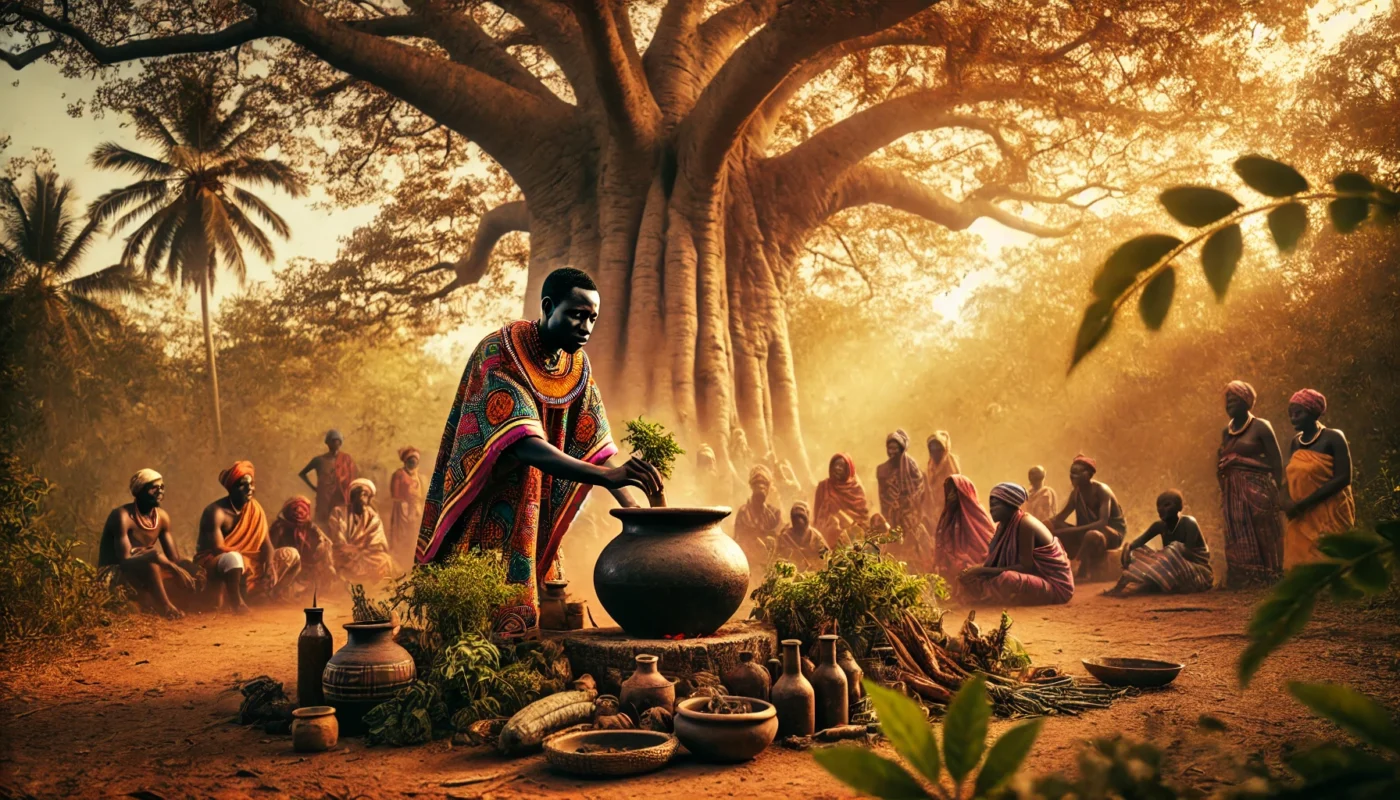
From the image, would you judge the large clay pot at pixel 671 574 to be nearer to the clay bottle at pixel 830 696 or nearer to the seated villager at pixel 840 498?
the clay bottle at pixel 830 696

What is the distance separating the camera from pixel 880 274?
20.0m

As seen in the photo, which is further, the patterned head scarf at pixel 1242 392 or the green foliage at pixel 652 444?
the patterned head scarf at pixel 1242 392

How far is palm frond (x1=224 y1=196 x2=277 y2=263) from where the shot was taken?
25844 mm

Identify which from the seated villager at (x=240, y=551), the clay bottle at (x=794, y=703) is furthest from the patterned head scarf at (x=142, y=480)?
the clay bottle at (x=794, y=703)

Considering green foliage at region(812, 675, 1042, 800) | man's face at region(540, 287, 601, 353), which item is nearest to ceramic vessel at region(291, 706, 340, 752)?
man's face at region(540, 287, 601, 353)

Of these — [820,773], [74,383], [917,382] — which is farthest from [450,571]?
[74,383]

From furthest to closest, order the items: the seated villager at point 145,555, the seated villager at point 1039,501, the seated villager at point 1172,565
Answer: the seated villager at point 1039,501
the seated villager at point 1172,565
the seated villager at point 145,555

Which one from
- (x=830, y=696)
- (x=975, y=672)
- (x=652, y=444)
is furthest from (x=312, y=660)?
(x=975, y=672)

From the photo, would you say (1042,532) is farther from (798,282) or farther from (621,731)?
(798,282)

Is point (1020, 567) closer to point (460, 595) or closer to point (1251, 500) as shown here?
point (1251, 500)

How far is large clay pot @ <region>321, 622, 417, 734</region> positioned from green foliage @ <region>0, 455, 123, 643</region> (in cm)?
394

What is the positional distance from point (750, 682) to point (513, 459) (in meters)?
1.80

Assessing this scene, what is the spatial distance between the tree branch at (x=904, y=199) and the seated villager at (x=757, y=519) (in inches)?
200

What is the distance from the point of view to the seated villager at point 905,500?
11.3 metres
